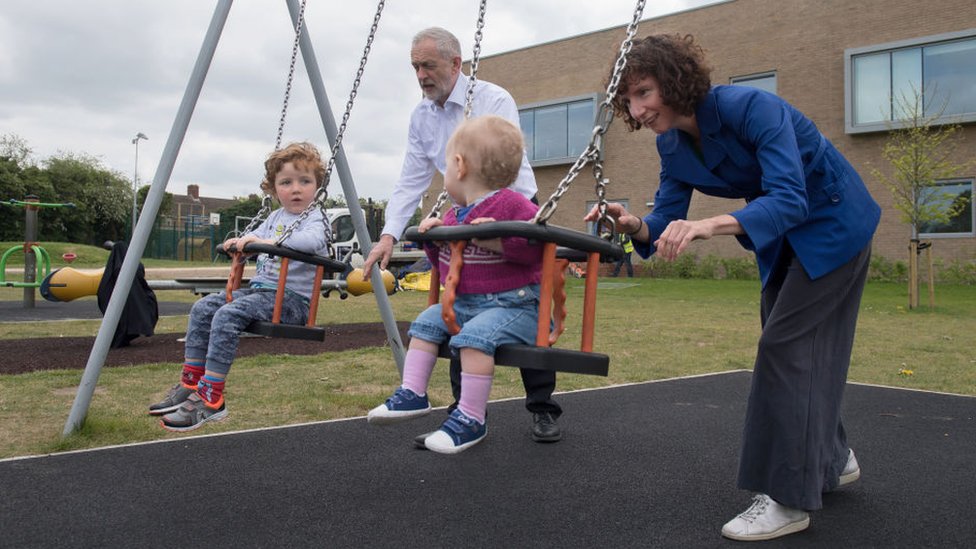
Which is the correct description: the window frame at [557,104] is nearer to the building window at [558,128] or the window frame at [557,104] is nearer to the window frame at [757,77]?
the building window at [558,128]

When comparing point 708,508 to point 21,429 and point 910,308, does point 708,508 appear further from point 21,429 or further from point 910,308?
point 910,308

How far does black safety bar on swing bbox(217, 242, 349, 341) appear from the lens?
3527 millimetres

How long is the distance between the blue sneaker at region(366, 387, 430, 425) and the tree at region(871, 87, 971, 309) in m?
12.5

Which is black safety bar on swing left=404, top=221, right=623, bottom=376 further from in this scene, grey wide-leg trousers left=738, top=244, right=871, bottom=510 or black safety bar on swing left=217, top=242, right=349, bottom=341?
black safety bar on swing left=217, top=242, right=349, bottom=341

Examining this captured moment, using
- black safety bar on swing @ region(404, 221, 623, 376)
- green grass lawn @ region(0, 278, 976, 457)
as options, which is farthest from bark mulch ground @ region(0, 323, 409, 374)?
black safety bar on swing @ region(404, 221, 623, 376)

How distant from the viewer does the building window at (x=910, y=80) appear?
19.0m

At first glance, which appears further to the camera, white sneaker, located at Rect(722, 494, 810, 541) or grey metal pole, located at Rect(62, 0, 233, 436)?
grey metal pole, located at Rect(62, 0, 233, 436)

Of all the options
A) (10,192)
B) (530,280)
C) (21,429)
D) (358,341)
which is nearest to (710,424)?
(530,280)

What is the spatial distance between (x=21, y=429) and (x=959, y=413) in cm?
582

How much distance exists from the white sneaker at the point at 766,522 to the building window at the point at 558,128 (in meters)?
23.5

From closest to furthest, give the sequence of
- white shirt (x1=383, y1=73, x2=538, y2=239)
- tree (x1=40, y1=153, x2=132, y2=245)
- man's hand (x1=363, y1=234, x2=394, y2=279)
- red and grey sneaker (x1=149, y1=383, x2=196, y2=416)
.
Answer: man's hand (x1=363, y1=234, x2=394, y2=279) < red and grey sneaker (x1=149, y1=383, x2=196, y2=416) < white shirt (x1=383, y1=73, x2=538, y2=239) < tree (x1=40, y1=153, x2=132, y2=245)

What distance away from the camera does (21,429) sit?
4.25 meters

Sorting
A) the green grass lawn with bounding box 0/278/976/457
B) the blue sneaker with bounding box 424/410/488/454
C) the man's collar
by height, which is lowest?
the green grass lawn with bounding box 0/278/976/457

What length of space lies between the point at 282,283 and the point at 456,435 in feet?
4.81
